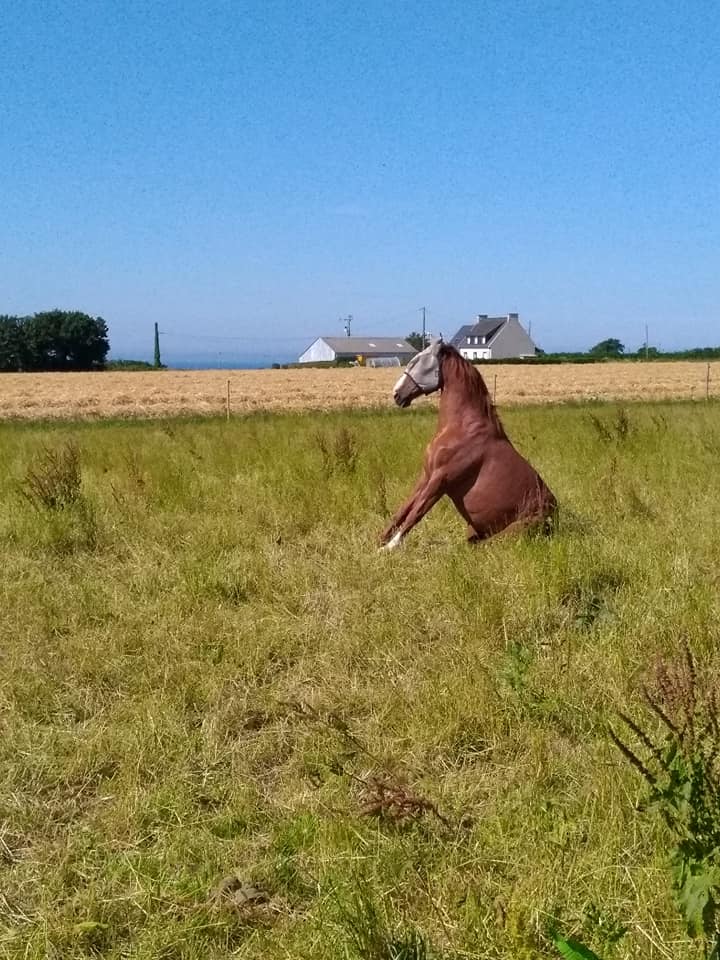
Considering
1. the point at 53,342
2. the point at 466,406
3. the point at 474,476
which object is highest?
the point at 53,342

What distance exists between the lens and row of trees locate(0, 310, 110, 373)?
6284 cm

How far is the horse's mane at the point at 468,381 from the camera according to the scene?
586cm

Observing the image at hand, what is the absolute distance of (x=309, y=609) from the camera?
4629mm

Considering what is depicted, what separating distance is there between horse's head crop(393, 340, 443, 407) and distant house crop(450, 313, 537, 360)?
77.0 meters

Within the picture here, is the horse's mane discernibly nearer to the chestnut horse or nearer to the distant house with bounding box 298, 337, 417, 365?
the chestnut horse

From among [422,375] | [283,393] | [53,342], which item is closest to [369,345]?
[53,342]

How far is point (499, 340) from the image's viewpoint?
82.9m

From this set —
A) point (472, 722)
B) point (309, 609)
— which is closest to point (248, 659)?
point (309, 609)

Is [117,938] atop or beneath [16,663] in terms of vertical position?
beneath

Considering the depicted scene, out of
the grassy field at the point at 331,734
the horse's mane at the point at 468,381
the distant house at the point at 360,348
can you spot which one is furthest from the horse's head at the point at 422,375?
the distant house at the point at 360,348

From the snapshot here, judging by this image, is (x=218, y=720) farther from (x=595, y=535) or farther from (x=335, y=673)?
(x=595, y=535)

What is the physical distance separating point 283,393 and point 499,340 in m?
54.1

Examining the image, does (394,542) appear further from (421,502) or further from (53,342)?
(53,342)

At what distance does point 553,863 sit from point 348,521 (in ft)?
15.1
